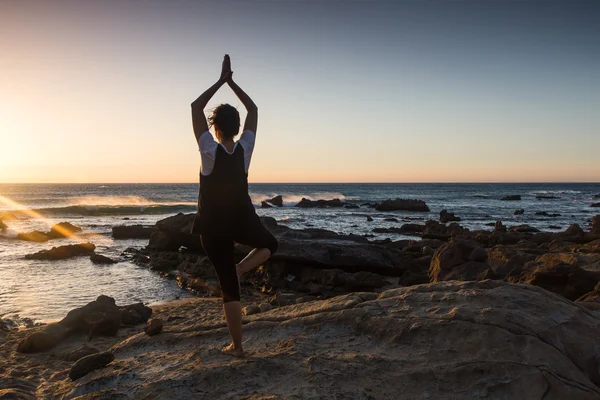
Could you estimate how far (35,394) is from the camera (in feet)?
14.1

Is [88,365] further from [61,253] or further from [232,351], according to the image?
[61,253]

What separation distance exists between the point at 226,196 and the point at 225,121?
0.61 m

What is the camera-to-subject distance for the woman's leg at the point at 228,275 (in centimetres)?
373

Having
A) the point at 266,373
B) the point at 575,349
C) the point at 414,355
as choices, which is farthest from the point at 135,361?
the point at 575,349

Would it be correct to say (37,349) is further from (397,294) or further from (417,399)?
(417,399)

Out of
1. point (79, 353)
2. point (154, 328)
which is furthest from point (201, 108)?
point (79, 353)

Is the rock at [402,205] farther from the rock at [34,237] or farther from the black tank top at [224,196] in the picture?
the black tank top at [224,196]

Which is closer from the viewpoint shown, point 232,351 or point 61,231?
point 232,351

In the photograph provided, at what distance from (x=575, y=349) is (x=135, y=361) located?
3780mm

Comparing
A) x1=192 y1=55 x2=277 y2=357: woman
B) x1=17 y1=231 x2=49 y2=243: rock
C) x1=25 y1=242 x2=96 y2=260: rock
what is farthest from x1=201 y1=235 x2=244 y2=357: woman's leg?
x1=17 y1=231 x2=49 y2=243: rock

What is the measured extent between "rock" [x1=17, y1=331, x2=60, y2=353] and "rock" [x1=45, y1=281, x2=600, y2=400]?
1.68 metres

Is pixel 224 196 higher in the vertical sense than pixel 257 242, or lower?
higher

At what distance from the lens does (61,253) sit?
15.4m

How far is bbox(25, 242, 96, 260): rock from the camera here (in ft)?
49.2
